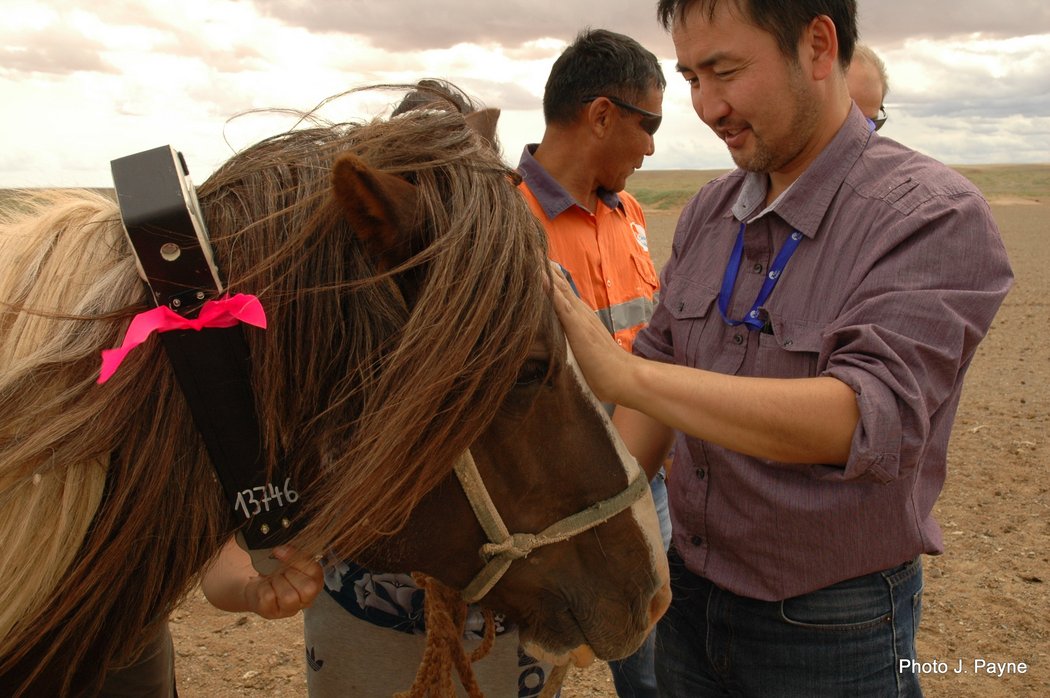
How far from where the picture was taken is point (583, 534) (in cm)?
176

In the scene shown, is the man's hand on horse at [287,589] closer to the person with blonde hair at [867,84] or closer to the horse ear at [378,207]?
the horse ear at [378,207]

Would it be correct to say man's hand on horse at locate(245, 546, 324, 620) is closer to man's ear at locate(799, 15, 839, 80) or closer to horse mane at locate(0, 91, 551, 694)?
horse mane at locate(0, 91, 551, 694)

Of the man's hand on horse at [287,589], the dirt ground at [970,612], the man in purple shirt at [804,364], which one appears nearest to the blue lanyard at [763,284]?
the man in purple shirt at [804,364]

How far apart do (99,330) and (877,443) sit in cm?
157

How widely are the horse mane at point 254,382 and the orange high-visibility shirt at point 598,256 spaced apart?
1810mm

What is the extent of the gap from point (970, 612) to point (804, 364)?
12.8 ft

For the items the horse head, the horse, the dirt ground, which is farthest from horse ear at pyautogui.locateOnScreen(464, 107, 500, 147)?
the dirt ground

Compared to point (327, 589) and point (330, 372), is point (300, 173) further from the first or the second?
point (327, 589)

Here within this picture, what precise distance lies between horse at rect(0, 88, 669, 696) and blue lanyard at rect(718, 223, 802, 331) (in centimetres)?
62

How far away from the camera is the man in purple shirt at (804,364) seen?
1727 millimetres

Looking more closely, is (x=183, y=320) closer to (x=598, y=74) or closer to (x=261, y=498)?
(x=261, y=498)

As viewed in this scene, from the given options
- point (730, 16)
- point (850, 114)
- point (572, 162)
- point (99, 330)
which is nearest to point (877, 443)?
point (850, 114)

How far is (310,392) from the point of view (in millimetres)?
1544

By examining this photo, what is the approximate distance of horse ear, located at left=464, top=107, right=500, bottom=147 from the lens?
1998mm
